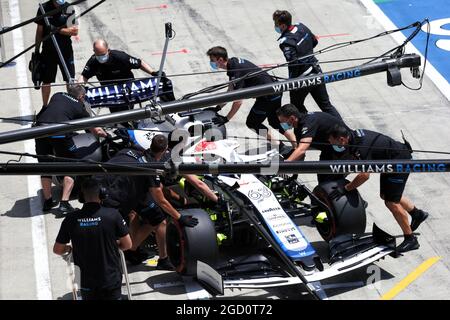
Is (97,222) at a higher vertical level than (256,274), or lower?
higher

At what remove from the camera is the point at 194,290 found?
992cm

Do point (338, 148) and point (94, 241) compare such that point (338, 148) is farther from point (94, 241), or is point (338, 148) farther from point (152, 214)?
point (94, 241)

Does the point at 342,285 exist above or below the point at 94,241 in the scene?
below

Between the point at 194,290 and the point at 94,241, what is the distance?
1.68 m

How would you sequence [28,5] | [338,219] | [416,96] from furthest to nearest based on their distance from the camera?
[28,5] < [416,96] < [338,219]

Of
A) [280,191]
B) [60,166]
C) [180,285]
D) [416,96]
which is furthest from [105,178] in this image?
[416,96]

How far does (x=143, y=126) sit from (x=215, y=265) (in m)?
2.60

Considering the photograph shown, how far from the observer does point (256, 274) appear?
9664mm

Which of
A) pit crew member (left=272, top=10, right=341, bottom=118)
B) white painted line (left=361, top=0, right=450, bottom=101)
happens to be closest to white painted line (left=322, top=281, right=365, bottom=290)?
pit crew member (left=272, top=10, right=341, bottom=118)

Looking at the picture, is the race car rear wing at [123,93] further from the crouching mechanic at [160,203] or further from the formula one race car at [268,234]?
the crouching mechanic at [160,203]

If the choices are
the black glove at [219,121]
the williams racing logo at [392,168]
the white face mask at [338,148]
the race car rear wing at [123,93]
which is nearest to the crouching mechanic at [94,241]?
the williams racing logo at [392,168]

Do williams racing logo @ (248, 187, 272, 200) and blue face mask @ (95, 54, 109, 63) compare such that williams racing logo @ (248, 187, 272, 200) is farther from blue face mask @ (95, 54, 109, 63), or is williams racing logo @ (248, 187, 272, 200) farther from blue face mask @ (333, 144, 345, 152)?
blue face mask @ (95, 54, 109, 63)

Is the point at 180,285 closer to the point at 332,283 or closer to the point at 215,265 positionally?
the point at 215,265

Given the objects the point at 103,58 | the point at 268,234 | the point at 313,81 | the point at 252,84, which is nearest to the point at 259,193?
the point at 268,234
